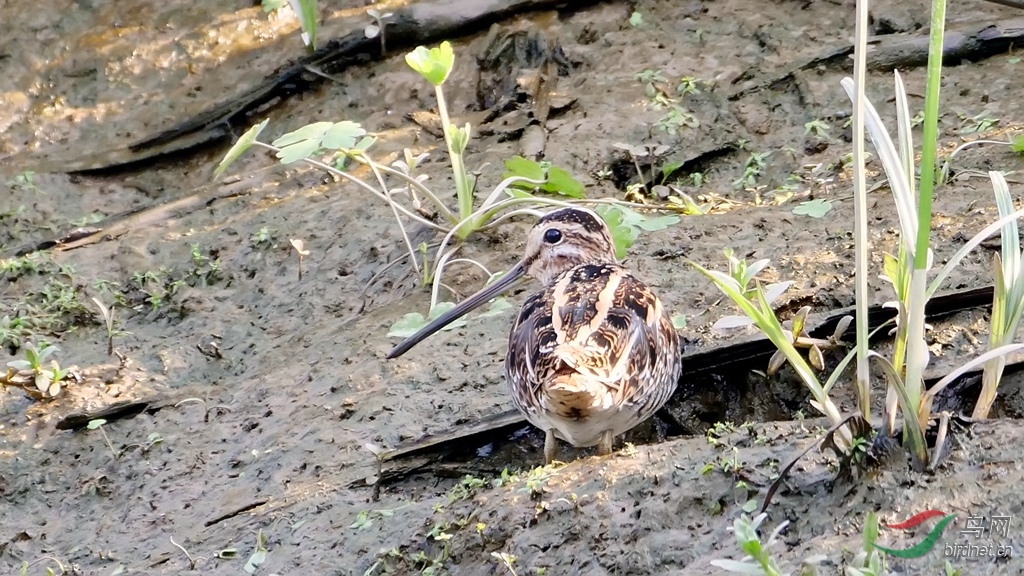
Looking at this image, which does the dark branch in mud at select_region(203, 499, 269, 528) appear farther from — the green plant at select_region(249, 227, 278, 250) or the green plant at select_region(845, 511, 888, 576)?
the green plant at select_region(845, 511, 888, 576)

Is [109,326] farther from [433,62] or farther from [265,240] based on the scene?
[433,62]

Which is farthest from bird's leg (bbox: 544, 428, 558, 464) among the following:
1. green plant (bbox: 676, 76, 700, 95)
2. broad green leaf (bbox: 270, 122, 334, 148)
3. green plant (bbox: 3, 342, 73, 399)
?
green plant (bbox: 676, 76, 700, 95)

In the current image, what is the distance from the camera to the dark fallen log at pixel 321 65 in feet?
21.2

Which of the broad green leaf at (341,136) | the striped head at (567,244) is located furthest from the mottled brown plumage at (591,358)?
the broad green leaf at (341,136)

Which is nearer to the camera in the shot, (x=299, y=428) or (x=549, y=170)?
(x=299, y=428)

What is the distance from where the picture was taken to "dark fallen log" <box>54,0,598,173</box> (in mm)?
6477

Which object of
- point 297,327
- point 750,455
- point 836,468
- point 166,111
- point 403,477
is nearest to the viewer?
point 836,468

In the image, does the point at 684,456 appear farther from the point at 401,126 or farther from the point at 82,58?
the point at 82,58

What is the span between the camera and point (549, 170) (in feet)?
16.8

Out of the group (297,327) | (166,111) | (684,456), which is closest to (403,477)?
(684,456)

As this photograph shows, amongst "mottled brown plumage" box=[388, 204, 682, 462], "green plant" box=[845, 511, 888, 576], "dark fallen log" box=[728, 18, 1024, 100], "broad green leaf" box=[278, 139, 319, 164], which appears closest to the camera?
"green plant" box=[845, 511, 888, 576]

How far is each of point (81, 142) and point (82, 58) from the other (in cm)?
63

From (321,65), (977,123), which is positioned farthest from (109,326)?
(977,123)

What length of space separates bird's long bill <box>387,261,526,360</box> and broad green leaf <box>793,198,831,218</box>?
1.19m
